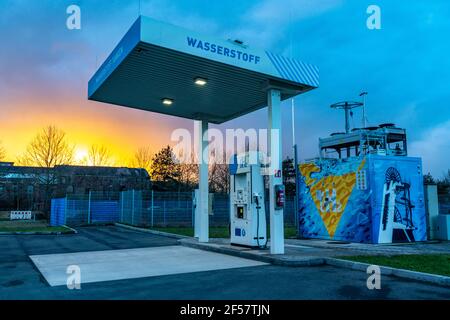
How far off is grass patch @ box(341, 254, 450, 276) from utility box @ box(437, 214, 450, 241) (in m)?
6.94

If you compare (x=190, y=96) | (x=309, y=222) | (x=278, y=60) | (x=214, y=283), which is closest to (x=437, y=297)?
(x=214, y=283)

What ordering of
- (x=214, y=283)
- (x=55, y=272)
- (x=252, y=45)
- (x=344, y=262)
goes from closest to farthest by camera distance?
(x=214, y=283) → (x=55, y=272) → (x=344, y=262) → (x=252, y=45)

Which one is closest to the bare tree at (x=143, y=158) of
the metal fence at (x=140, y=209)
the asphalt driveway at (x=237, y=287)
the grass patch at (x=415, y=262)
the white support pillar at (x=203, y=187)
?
the metal fence at (x=140, y=209)

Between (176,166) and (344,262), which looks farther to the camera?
(176,166)

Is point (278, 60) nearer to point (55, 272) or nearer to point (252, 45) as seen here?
point (252, 45)

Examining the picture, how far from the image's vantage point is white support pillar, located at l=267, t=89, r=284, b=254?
1020cm

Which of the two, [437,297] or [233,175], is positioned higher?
[233,175]

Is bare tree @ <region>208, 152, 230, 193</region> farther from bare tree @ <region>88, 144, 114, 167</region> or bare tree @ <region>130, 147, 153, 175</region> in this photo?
bare tree @ <region>88, 144, 114, 167</region>

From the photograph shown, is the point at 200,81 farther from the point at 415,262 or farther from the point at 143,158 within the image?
the point at 143,158

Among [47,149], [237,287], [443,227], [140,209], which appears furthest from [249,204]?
[47,149]

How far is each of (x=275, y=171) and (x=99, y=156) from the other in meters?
37.9

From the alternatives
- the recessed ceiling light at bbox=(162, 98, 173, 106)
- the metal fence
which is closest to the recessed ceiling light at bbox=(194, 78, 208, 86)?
the recessed ceiling light at bbox=(162, 98, 173, 106)
